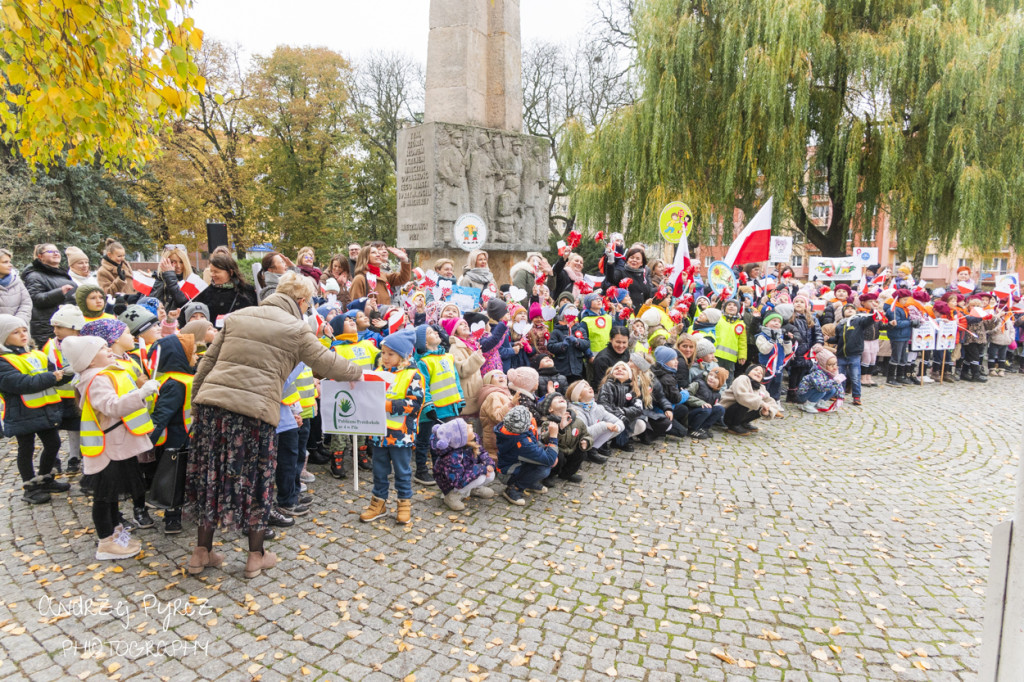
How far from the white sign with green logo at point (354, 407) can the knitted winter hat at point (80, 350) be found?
1724mm

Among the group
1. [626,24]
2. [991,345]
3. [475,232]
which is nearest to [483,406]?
[475,232]

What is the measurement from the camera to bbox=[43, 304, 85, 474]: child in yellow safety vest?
4.63 meters

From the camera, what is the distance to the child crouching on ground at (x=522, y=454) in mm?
5383

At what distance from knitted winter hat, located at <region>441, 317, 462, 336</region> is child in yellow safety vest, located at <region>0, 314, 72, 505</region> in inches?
130

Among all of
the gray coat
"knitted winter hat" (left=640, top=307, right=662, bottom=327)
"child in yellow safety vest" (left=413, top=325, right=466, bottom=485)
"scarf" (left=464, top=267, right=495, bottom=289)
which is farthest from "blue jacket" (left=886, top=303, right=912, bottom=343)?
the gray coat

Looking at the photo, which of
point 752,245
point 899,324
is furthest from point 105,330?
point 899,324

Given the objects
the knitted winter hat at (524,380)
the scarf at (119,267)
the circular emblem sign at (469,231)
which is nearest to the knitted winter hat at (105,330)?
the knitted winter hat at (524,380)

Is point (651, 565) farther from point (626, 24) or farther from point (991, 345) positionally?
point (626, 24)

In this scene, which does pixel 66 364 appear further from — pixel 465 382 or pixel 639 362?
pixel 639 362

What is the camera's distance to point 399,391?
4973 mm

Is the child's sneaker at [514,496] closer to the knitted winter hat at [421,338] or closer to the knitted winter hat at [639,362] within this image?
the knitted winter hat at [421,338]

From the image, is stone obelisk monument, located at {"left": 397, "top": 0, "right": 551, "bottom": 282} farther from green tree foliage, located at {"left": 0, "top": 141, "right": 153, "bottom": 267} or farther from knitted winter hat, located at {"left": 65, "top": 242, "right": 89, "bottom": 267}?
green tree foliage, located at {"left": 0, "top": 141, "right": 153, "bottom": 267}

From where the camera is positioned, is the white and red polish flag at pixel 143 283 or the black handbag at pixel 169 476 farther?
the white and red polish flag at pixel 143 283

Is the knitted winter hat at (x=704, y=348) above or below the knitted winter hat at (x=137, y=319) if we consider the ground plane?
below
